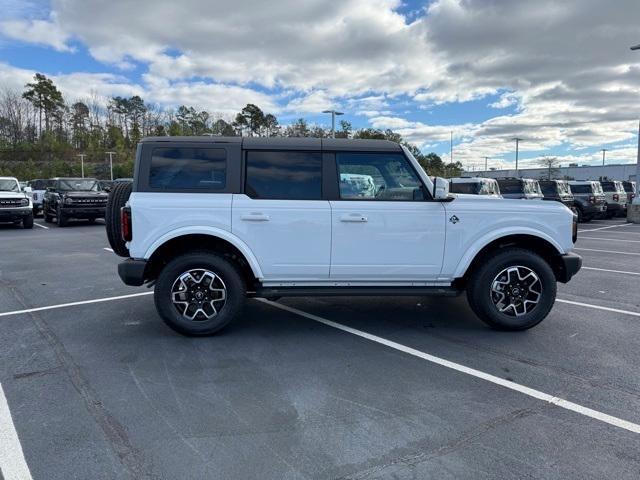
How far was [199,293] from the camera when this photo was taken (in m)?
4.77

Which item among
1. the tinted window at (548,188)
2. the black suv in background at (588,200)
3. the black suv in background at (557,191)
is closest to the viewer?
the black suv in background at (557,191)

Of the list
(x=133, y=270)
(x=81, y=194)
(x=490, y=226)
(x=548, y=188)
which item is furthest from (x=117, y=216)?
(x=548, y=188)

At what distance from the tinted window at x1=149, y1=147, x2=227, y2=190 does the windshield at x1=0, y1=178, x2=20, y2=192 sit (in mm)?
16449

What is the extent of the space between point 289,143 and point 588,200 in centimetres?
2024

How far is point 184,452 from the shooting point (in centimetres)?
277

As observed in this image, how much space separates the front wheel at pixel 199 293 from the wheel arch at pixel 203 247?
131 millimetres

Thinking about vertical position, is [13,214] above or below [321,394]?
above

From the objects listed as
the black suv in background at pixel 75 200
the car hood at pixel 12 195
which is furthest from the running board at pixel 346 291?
the car hood at pixel 12 195

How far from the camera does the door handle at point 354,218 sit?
4.71m

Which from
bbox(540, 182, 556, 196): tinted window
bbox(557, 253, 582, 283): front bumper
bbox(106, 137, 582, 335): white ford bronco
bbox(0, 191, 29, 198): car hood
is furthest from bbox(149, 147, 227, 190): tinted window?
bbox(540, 182, 556, 196): tinted window

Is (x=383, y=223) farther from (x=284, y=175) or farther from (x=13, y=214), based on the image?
(x=13, y=214)

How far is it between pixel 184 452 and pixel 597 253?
11484 millimetres

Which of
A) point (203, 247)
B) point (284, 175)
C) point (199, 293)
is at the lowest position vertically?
point (199, 293)

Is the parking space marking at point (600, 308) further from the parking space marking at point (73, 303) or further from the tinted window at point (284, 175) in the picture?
the parking space marking at point (73, 303)
